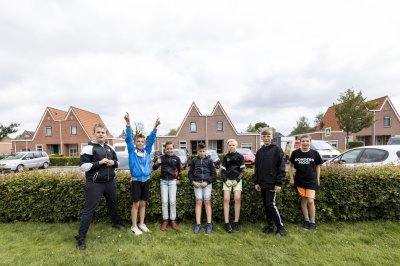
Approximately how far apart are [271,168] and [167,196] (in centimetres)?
212

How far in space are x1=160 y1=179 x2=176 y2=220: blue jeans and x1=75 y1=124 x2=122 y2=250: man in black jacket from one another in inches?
38.7

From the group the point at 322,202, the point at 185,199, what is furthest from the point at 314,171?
the point at 185,199

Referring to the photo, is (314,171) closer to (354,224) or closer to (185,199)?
(354,224)

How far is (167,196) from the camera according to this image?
4480mm

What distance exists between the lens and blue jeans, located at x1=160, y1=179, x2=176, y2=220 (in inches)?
176

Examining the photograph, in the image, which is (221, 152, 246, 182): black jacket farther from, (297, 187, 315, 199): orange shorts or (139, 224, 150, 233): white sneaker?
(139, 224, 150, 233): white sneaker

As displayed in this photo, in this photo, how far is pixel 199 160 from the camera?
4.55 m

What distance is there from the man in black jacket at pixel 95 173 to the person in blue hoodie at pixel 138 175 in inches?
14.4

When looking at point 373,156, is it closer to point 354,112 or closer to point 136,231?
point 136,231

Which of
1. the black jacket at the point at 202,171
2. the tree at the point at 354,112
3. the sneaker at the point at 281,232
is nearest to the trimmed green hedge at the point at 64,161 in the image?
the black jacket at the point at 202,171

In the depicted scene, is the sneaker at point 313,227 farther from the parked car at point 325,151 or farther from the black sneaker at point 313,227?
the parked car at point 325,151

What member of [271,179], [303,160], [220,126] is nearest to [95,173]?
[271,179]

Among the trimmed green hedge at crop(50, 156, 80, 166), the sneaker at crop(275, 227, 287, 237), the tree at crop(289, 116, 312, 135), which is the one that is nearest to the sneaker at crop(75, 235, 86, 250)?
the sneaker at crop(275, 227, 287, 237)

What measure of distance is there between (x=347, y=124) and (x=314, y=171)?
24.0 m
